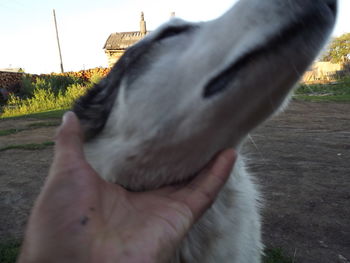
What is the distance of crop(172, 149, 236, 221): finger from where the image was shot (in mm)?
1455

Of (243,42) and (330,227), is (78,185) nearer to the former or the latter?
(243,42)

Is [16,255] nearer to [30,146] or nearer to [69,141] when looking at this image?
[69,141]

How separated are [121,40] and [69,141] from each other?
2512 cm

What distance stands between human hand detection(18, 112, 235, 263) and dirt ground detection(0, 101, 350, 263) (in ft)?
2.21

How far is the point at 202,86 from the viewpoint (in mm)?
1338

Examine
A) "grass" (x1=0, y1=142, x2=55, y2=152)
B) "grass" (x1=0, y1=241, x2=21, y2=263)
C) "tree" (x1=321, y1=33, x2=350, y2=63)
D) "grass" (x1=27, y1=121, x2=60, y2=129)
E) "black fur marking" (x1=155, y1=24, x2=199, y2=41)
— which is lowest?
"tree" (x1=321, y1=33, x2=350, y2=63)

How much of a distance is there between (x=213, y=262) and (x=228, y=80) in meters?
0.90

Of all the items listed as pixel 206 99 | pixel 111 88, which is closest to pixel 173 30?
pixel 111 88

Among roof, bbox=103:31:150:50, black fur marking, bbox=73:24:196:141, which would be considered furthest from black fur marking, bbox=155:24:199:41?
roof, bbox=103:31:150:50

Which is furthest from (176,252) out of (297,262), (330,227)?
(330,227)

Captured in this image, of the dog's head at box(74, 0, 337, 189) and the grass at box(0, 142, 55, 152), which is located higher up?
the dog's head at box(74, 0, 337, 189)

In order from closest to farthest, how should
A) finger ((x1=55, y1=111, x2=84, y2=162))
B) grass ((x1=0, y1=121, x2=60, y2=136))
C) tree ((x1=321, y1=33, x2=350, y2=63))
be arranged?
1. finger ((x1=55, y1=111, x2=84, y2=162))
2. grass ((x1=0, y1=121, x2=60, y2=136))
3. tree ((x1=321, y1=33, x2=350, y2=63))

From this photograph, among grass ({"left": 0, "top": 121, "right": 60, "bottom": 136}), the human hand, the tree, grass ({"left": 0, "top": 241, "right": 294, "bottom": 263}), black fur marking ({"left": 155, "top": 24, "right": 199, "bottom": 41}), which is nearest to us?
the human hand

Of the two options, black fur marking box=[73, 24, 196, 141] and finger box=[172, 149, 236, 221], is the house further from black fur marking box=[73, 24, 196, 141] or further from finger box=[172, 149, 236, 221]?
finger box=[172, 149, 236, 221]
